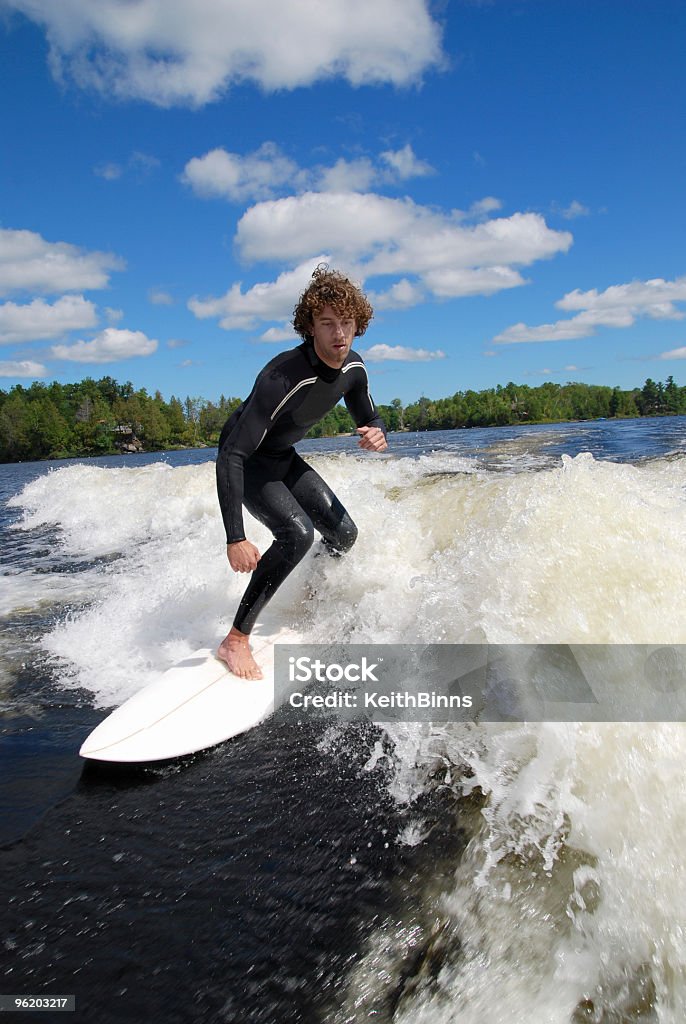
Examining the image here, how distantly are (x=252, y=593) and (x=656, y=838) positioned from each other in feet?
8.64

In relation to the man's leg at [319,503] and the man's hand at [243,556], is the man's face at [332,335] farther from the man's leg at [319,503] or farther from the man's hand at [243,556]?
the man's hand at [243,556]

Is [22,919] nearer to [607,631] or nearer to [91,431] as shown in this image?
Result: [607,631]

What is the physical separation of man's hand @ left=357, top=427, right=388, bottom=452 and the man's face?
0.50m

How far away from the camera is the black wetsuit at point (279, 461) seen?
12.3 feet

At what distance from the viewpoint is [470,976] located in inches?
76.2

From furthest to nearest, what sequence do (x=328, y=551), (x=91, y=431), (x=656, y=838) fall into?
1. (x=91, y=431)
2. (x=328, y=551)
3. (x=656, y=838)

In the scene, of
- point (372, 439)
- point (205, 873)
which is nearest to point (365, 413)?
point (372, 439)

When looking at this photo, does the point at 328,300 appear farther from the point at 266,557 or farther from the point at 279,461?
the point at 266,557

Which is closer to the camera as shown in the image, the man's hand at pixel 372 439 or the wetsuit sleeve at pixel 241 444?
the wetsuit sleeve at pixel 241 444

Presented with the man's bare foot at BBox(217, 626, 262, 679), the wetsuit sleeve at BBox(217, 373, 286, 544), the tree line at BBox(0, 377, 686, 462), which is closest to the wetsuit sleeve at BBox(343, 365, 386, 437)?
the wetsuit sleeve at BBox(217, 373, 286, 544)

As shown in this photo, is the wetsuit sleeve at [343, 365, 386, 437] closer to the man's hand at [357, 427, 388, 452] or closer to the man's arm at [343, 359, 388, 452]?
the man's arm at [343, 359, 388, 452]

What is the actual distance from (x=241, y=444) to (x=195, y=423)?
5498 inches

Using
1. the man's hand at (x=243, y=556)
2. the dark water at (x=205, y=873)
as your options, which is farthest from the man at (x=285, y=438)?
the dark water at (x=205, y=873)

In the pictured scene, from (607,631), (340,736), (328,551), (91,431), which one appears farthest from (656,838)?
(91,431)
